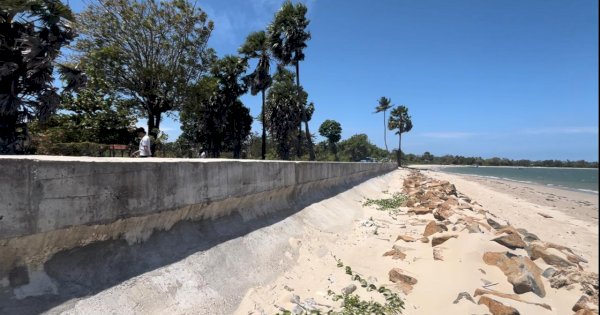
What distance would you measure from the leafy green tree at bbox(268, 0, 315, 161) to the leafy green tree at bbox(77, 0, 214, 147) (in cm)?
772

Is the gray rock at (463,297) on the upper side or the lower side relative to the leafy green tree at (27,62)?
lower

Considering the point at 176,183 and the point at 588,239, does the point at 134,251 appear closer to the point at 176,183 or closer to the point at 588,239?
the point at 176,183

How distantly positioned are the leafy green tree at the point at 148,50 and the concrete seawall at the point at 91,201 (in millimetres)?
20562

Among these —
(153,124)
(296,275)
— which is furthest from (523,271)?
(153,124)

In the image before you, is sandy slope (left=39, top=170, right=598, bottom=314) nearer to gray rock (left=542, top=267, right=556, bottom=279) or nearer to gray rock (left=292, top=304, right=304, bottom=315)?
gray rock (left=292, top=304, right=304, bottom=315)

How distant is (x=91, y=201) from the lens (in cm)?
335

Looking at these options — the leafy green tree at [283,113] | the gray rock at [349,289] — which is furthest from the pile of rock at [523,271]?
the leafy green tree at [283,113]

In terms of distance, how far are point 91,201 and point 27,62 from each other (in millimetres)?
13043

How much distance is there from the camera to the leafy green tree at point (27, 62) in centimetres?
1290

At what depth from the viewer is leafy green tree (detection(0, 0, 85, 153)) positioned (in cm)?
1290

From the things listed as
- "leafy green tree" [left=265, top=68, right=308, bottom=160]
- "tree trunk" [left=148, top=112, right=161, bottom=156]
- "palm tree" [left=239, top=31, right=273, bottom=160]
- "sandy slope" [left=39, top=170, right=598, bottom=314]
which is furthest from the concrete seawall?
"leafy green tree" [left=265, top=68, right=308, bottom=160]

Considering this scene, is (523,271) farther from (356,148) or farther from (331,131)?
(356,148)

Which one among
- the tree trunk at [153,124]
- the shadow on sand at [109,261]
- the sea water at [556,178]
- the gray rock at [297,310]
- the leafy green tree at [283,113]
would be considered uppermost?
the leafy green tree at [283,113]

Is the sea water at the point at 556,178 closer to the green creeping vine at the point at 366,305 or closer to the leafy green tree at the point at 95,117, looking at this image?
the green creeping vine at the point at 366,305
